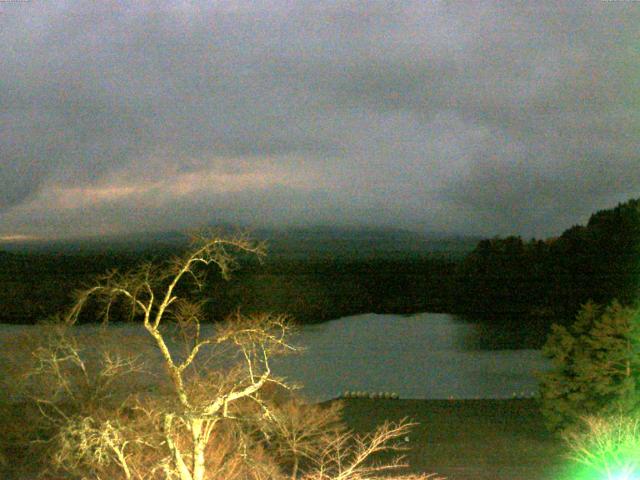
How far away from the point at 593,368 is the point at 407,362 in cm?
2857

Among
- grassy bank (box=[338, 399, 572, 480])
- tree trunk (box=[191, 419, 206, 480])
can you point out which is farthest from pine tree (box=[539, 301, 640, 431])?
tree trunk (box=[191, 419, 206, 480])

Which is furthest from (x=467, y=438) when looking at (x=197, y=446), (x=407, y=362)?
(x=407, y=362)

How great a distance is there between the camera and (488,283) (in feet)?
225

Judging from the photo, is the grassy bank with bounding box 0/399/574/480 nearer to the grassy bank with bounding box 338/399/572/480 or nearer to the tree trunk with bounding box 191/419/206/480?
the grassy bank with bounding box 338/399/572/480

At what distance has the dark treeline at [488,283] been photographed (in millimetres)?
56719

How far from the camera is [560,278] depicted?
207ft

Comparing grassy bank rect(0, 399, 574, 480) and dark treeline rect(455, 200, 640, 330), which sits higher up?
dark treeline rect(455, 200, 640, 330)

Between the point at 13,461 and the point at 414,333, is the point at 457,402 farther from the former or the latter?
the point at 414,333

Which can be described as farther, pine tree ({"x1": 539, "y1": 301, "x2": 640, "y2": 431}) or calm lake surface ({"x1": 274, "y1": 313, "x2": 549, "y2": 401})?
calm lake surface ({"x1": 274, "y1": 313, "x2": 549, "y2": 401})

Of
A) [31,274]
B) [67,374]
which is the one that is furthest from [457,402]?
[31,274]

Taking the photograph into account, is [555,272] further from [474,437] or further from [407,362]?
[474,437]

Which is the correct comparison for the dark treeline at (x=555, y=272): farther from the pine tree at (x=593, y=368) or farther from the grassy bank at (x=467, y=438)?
the pine tree at (x=593, y=368)

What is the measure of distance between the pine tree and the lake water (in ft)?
33.8

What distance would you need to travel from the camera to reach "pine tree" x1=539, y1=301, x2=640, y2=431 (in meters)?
17.8
